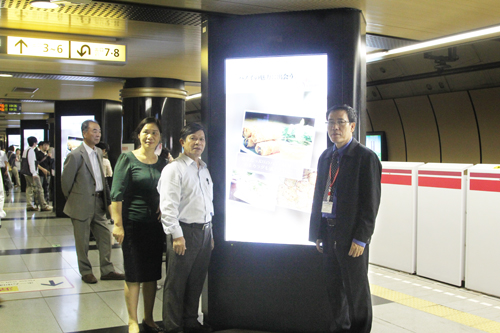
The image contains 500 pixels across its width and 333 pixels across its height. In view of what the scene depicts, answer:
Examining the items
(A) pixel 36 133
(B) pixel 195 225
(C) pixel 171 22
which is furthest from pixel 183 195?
(A) pixel 36 133

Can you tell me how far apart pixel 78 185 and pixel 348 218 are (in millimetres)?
3427

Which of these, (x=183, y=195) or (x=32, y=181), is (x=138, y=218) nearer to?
(x=183, y=195)

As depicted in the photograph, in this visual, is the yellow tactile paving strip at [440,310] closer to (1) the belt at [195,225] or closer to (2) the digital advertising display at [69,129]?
(1) the belt at [195,225]

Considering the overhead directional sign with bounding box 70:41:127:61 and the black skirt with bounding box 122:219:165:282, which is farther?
the overhead directional sign with bounding box 70:41:127:61

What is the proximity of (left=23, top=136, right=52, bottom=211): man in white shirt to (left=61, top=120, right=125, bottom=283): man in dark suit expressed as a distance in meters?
6.93

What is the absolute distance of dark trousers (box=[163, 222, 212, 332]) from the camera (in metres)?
3.46

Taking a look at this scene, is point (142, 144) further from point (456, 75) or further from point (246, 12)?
point (456, 75)

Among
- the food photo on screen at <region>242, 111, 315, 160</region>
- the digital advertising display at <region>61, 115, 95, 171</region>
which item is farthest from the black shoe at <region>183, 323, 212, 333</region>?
the digital advertising display at <region>61, 115, 95, 171</region>

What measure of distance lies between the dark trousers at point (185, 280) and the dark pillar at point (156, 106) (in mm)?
5051

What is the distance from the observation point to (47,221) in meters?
10.6

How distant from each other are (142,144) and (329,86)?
1.53 m

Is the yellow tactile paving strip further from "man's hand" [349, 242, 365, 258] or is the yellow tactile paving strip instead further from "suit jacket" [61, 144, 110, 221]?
"suit jacket" [61, 144, 110, 221]

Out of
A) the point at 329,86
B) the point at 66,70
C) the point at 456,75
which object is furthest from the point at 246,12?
the point at 456,75

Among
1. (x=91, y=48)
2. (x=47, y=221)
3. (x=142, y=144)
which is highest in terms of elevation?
(x=91, y=48)
